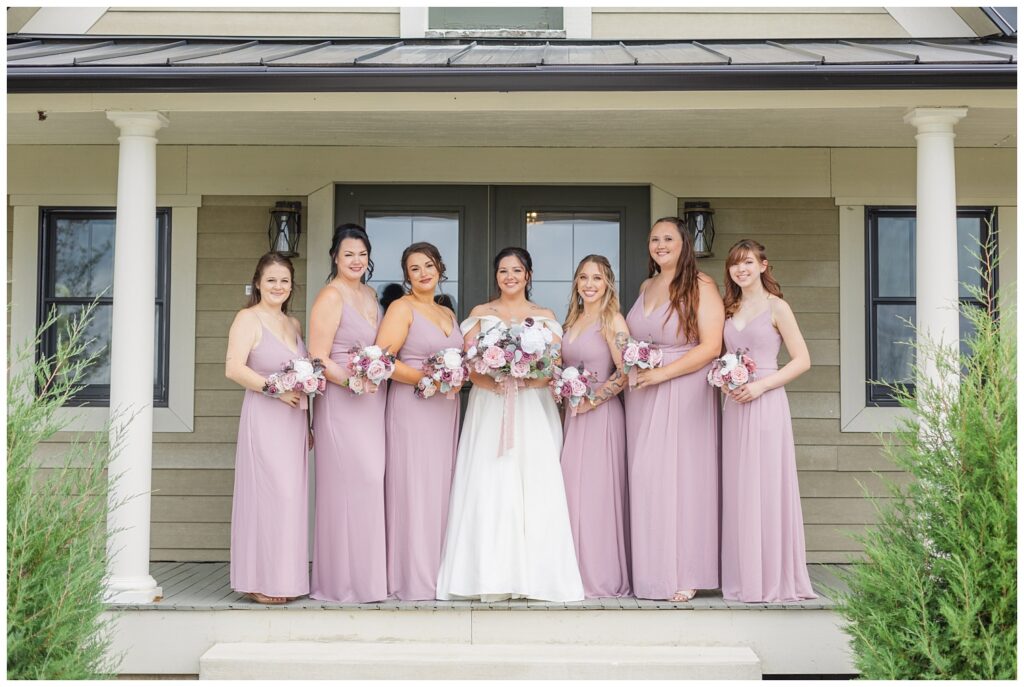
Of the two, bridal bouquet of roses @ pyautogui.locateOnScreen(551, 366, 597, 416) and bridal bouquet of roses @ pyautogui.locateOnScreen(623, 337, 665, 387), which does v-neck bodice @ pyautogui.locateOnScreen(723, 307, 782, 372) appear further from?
bridal bouquet of roses @ pyautogui.locateOnScreen(551, 366, 597, 416)

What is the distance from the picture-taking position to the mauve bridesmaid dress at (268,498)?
5477mm

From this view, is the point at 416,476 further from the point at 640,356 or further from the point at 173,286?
the point at 173,286

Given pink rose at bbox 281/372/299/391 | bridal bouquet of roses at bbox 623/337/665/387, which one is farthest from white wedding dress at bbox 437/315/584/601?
pink rose at bbox 281/372/299/391

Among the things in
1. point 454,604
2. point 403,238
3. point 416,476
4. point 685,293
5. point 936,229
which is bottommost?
point 454,604

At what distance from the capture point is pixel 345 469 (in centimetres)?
562

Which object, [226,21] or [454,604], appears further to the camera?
[226,21]

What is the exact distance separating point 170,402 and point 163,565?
1066mm

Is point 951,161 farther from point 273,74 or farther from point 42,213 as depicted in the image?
point 42,213

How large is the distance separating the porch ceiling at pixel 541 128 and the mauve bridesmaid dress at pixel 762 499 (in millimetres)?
1361

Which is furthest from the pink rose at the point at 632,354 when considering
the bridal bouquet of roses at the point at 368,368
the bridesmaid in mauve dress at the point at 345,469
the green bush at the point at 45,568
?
the green bush at the point at 45,568

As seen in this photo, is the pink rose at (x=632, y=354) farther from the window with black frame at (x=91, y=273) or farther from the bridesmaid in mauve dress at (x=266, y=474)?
the window with black frame at (x=91, y=273)

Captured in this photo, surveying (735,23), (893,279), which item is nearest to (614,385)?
(893,279)

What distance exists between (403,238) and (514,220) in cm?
76

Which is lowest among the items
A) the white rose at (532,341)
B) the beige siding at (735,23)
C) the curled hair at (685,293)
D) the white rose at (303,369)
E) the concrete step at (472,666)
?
the concrete step at (472,666)
